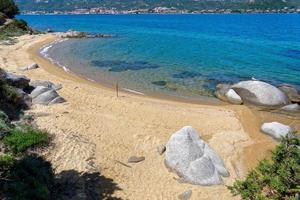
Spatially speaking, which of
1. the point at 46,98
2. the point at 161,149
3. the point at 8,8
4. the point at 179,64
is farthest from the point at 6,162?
the point at 8,8

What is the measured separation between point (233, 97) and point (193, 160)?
1187 cm

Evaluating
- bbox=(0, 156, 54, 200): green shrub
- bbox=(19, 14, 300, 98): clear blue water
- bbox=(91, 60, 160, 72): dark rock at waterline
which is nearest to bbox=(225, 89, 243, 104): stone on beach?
bbox=(19, 14, 300, 98): clear blue water

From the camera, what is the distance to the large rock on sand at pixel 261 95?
23.4m

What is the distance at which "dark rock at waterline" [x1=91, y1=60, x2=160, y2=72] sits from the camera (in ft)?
112

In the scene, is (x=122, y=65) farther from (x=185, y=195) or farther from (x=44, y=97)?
(x=185, y=195)

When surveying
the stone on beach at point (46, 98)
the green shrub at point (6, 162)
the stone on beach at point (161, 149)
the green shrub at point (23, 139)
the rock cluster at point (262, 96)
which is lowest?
the rock cluster at point (262, 96)

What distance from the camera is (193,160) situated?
1349 centimetres

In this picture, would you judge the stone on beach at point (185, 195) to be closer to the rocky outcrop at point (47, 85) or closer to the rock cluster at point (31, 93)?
the rock cluster at point (31, 93)

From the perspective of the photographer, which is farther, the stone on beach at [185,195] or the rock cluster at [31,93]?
the rock cluster at [31,93]

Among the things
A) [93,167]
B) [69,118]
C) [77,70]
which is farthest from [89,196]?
[77,70]

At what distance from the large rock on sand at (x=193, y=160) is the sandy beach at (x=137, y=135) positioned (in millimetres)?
335

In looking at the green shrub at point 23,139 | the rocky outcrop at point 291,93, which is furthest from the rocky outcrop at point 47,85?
the rocky outcrop at point 291,93

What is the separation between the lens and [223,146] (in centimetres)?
1639

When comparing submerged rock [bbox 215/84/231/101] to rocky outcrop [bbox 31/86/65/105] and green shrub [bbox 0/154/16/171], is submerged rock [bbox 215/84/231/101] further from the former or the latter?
green shrub [bbox 0/154/16/171]
